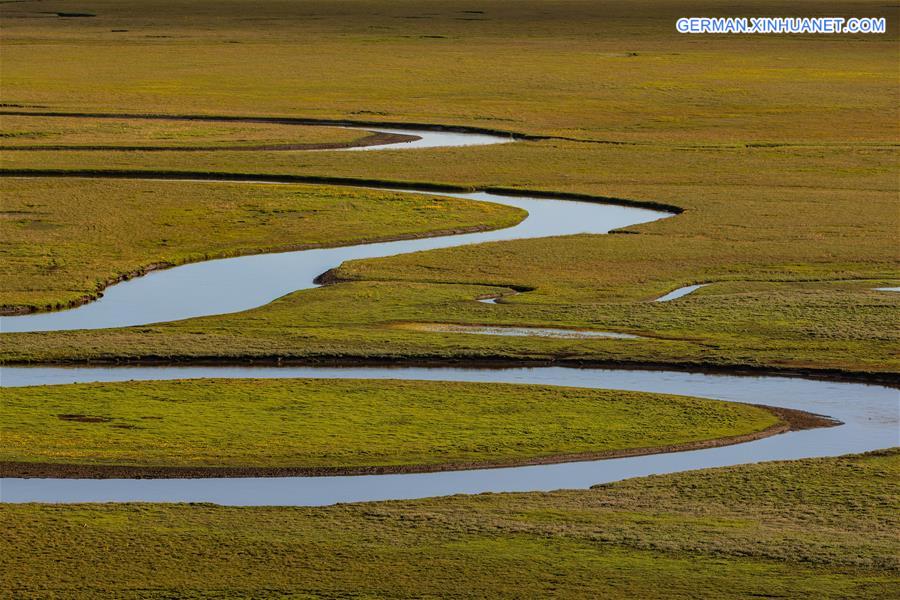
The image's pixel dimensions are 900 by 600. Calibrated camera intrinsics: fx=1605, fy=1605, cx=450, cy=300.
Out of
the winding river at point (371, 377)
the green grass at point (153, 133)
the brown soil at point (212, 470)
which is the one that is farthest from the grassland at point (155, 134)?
the brown soil at point (212, 470)

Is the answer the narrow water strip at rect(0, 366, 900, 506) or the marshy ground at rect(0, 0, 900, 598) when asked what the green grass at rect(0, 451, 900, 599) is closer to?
the marshy ground at rect(0, 0, 900, 598)

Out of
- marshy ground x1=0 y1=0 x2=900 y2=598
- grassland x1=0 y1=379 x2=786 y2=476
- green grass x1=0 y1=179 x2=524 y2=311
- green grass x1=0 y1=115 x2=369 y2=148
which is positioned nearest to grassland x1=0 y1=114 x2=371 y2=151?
green grass x1=0 y1=115 x2=369 y2=148

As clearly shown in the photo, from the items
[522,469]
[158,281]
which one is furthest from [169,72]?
[522,469]

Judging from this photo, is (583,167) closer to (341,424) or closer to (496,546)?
(341,424)

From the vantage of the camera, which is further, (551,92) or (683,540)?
(551,92)

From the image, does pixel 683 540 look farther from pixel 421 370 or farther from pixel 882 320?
pixel 882 320

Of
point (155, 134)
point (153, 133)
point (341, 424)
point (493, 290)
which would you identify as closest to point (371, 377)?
point (341, 424)
